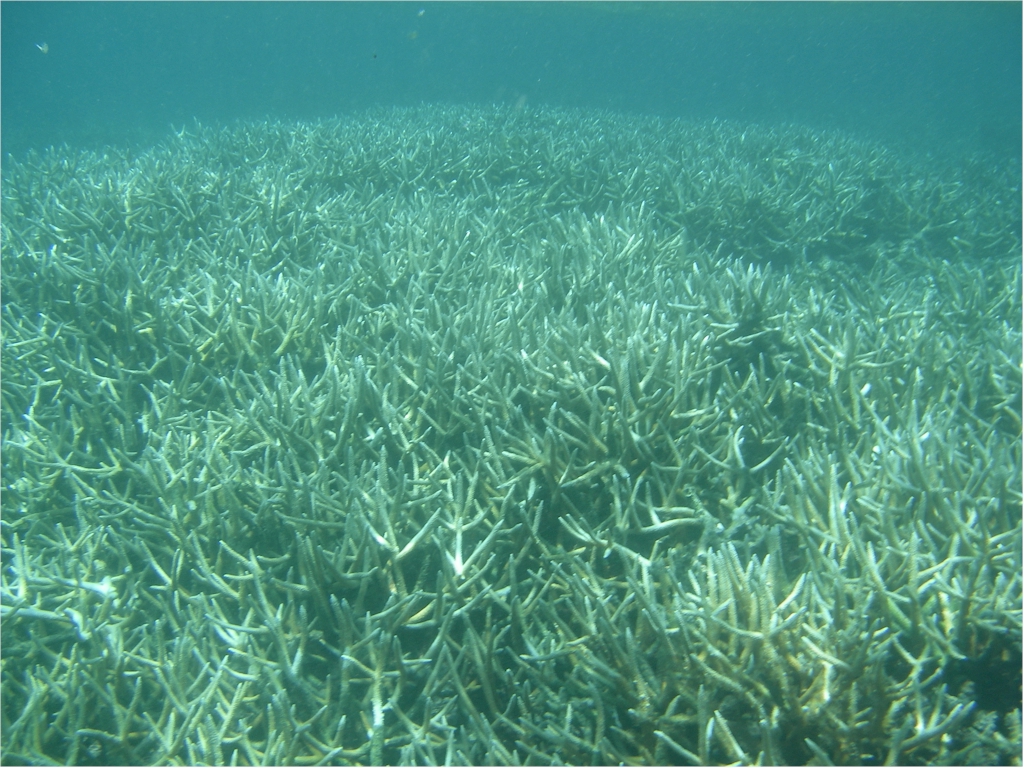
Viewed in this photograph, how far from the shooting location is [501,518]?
248 centimetres

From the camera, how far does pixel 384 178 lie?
848cm

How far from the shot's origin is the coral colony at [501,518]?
1934 millimetres

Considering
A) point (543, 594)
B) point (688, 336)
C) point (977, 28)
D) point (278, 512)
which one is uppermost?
point (977, 28)

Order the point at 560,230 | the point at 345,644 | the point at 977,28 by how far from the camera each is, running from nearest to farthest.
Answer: the point at 345,644 < the point at 560,230 < the point at 977,28

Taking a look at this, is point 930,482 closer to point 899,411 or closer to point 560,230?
point 899,411

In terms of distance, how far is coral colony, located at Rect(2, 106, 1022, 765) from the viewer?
193 cm

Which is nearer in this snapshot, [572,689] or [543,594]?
[572,689]

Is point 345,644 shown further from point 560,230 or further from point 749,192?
point 749,192

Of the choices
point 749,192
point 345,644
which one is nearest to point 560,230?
point 749,192

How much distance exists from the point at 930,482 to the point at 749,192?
5.79m

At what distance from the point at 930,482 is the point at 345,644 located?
8.38 feet

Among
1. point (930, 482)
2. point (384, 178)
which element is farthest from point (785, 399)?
point (384, 178)

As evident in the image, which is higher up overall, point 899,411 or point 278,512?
point 899,411

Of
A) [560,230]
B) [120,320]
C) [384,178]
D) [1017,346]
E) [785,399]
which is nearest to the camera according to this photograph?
[785,399]
